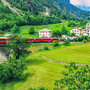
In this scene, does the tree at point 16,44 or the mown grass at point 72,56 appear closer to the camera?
the mown grass at point 72,56

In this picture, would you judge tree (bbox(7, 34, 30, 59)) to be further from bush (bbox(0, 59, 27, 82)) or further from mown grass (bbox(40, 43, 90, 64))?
bush (bbox(0, 59, 27, 82))

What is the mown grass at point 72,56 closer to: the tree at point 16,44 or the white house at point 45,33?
the tree at point 16,44

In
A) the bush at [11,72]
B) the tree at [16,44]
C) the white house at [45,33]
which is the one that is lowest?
the bush at [11,72]

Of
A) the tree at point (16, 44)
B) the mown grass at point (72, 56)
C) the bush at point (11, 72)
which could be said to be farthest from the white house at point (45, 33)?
the bush at point (11, 72)

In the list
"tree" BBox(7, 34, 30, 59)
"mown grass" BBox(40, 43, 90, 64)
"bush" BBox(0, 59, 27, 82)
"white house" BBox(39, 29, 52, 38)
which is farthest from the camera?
"white house" BBox(39, 29, 52, 38)

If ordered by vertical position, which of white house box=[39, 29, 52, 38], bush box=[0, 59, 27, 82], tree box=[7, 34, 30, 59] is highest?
white house box=[39, 29, 52, 38]

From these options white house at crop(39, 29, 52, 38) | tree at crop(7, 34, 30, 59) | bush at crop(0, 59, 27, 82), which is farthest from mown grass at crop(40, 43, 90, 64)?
white house at crop(39, 29, 52, 38)

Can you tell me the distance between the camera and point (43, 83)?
20.7m

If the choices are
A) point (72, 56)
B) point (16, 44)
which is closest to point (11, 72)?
point (16, 44)

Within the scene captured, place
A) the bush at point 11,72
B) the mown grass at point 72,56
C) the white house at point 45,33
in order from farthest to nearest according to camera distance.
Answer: the white house at point 45,33 → the mown grass at point 72,56 → the bush at point 11,72

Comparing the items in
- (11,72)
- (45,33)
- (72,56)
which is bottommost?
(11,72)

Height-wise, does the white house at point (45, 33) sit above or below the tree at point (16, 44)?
above

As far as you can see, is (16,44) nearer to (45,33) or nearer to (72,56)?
(72,56)

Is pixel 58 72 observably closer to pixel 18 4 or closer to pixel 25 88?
pixel 25 88
